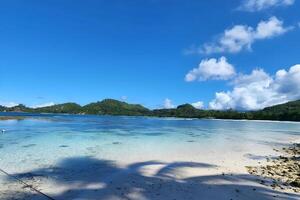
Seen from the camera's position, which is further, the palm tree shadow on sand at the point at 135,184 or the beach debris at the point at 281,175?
the beach debris at the point at 281,175

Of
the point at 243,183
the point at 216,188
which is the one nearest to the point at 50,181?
the point at 216,188

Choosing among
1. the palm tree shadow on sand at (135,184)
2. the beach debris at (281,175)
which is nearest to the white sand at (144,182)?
the palm tree shadow on sand at (135,184)

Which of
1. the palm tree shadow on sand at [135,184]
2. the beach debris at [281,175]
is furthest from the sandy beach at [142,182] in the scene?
the beach debris at [281,175]

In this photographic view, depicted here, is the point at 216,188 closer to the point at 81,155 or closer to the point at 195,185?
the point at 195,185

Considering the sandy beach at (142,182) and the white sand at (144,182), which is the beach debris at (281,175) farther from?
the white sand at (144,182)

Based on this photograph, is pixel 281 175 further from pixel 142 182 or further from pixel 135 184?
pixel 135 184

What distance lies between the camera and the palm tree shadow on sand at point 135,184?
10.7 meters

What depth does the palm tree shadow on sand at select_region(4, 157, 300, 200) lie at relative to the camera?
35.0ft

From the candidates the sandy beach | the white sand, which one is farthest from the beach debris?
the white sand

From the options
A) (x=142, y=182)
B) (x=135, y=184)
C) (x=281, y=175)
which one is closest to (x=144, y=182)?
(x=142, y=182)

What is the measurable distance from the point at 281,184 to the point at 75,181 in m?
8.75

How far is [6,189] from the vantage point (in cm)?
1126

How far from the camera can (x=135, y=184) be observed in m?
12.4

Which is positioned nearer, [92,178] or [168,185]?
[168,185]
